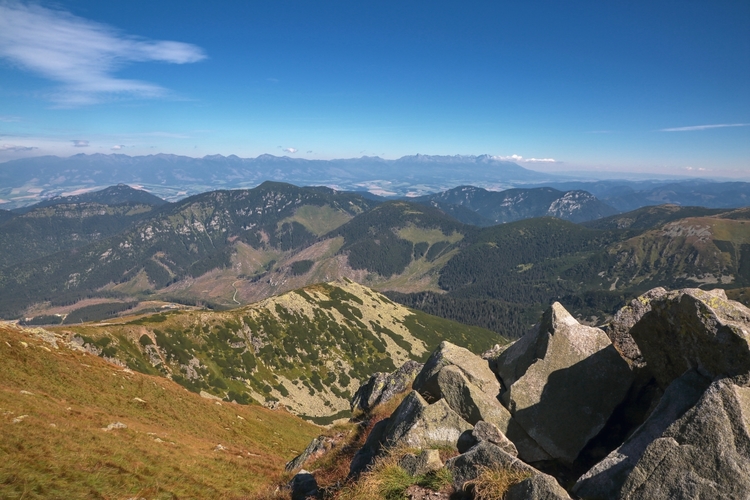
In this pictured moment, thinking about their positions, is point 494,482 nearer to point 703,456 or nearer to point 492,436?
point 492,436

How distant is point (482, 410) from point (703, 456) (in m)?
8.86

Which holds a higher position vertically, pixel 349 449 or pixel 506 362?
pixel 506 362

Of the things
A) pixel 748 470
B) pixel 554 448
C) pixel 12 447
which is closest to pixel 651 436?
pixel 748 470

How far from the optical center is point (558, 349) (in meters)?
18.9

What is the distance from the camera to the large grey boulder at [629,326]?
1795 cm

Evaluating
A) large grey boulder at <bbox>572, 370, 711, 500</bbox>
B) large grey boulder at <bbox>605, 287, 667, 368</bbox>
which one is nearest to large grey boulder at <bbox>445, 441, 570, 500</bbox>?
large grey boulder at <bbox>572, 370, 711, 500</bbox>

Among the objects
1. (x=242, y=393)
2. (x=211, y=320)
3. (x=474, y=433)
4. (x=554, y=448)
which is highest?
(x=474, y=433)

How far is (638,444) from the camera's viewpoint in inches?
475

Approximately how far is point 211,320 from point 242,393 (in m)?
39.0

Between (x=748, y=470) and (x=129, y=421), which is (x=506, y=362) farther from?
(x=129, y=421)

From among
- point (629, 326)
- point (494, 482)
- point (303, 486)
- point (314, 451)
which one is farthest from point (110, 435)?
point (629, 326)

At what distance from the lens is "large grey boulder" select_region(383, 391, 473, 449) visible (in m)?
15.7

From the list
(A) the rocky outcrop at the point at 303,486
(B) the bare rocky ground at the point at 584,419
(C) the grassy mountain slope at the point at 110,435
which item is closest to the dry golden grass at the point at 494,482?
(B) the bare rocky ground at the point at 584,419

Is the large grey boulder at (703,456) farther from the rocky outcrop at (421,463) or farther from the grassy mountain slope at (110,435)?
the grassy mountain slope at (110,435)
